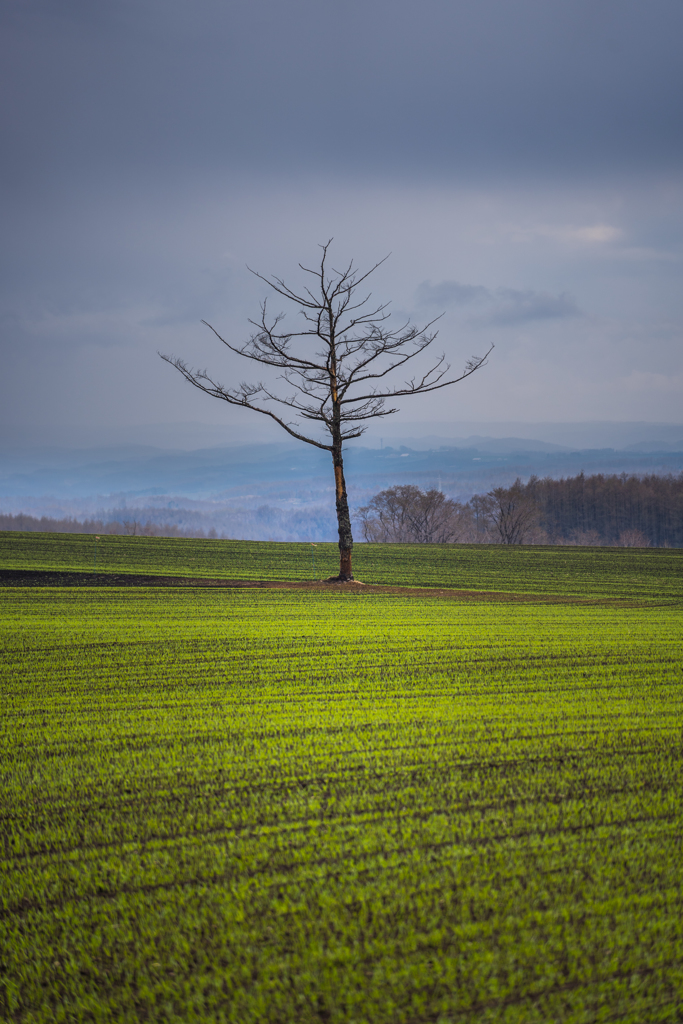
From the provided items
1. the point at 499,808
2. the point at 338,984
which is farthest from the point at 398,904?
the point at 499,808

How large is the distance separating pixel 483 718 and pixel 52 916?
321 centimetres

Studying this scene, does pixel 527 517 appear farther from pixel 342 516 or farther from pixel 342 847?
pixel 342 847

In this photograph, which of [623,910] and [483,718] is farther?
[483,718]

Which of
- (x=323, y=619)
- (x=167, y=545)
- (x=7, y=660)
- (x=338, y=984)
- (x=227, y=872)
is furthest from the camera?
(x=167, y=545)

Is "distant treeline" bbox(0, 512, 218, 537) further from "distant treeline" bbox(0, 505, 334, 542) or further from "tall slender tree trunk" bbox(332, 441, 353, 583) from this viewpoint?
"distant treeline" bbox(0, 505, 334, 542)

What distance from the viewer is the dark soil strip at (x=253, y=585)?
54.5ft

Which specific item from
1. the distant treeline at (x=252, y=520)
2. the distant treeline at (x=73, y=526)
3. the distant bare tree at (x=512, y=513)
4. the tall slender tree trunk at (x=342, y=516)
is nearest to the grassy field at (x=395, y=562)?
the tall slender tree trunk at (x=342, y=516)

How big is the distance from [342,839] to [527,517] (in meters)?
61.2

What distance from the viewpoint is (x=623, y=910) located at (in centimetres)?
247

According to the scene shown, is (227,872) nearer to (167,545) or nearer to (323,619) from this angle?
(323,619)

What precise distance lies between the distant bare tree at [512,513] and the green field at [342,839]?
56037 millimetres

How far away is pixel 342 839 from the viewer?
10.0 feet

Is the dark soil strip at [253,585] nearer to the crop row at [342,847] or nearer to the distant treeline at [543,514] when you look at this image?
the crop row at [342,847]

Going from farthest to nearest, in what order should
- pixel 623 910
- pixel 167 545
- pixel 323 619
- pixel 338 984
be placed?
pixel 167 545 < pixel 323 619 < pixel 623 910 < pixel 338 984
